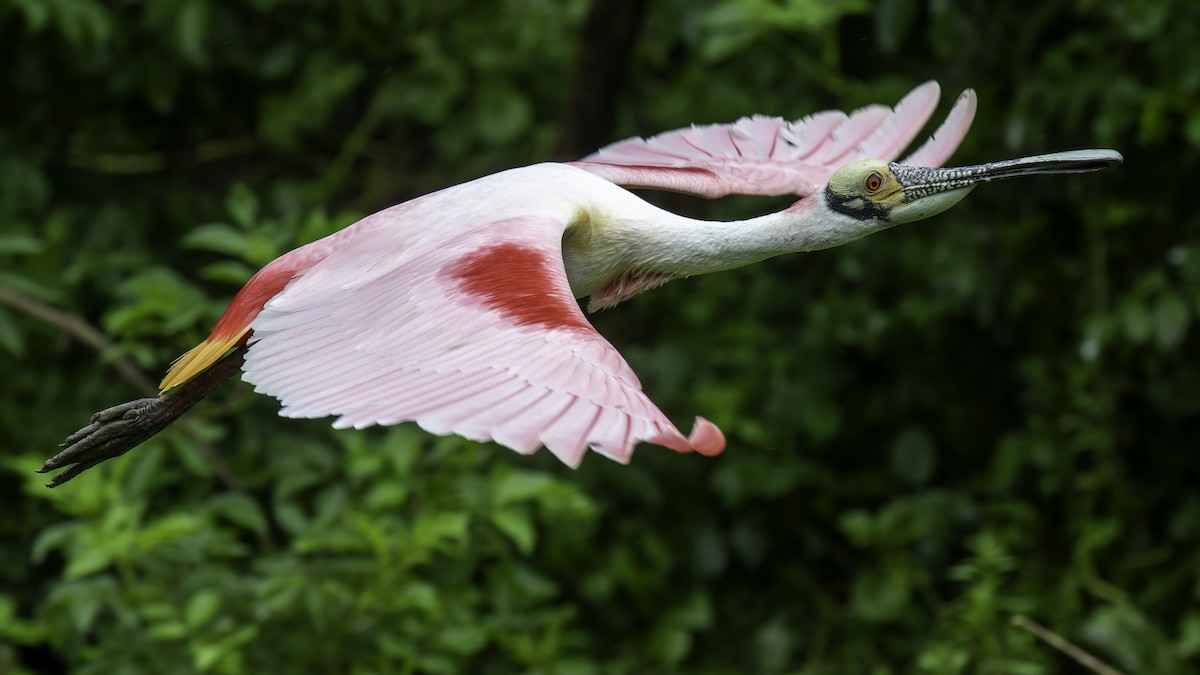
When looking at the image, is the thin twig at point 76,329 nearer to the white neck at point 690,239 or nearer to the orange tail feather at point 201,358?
the orange tail feather at point 201,358

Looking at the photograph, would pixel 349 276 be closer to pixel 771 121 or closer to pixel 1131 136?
pixel 771 121

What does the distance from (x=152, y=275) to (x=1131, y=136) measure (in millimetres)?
2377

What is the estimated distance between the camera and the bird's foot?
3.58 metres

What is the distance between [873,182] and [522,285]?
30.8 inches

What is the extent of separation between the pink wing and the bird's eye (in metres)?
0.59

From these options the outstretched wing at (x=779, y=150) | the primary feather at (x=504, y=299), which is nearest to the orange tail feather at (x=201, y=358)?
the primary feather at (x=504, y=299)

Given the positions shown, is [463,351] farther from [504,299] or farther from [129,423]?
[129,423]

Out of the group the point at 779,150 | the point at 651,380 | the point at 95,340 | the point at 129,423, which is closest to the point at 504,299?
the point at 129,423

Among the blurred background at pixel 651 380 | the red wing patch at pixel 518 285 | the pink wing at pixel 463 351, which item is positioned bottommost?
the blurred background at pixel 651 380

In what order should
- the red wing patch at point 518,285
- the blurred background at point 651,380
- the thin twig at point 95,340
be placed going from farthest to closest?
the thin twig at point 95,340 → the blurred background at point 651,380 → the red wing patch at point 518,285

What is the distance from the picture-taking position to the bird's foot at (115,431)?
3584mm

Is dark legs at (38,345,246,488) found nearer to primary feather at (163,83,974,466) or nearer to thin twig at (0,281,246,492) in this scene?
primary feather at (163,83,974,466)

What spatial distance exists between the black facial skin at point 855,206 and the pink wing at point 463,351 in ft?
1.76

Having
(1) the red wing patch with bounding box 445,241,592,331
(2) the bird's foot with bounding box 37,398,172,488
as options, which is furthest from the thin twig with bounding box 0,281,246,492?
(1) the red wing patch with bounding box 445,241,592,331
